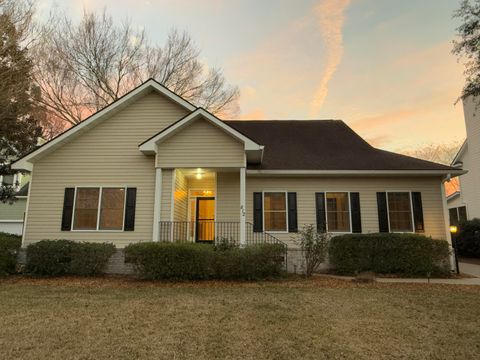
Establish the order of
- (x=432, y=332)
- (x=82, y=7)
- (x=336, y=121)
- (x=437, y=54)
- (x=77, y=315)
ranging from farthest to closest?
(x=82, y=7) < (x=336, y=121) < (x=437, y=54) < (x=77, y=315) < (x=432, y=332)

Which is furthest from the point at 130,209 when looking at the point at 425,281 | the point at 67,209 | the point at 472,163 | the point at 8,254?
the point at 472,163

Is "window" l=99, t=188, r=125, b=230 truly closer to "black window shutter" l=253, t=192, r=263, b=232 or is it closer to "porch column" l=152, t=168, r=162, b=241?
"porch column" l=152, t=168, r=162, b=241

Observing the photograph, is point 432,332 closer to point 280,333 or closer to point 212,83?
point 280,333

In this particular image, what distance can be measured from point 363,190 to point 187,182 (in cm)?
697

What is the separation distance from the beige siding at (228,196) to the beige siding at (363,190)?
47cm

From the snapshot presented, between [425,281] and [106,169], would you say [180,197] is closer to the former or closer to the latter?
[106,169]

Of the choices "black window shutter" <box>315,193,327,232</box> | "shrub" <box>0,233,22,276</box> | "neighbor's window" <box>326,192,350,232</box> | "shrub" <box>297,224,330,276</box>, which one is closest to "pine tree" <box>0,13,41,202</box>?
"shrub" <box>0,233,22,276</box>

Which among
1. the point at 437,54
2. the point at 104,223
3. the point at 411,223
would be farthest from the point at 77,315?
the point at 437,54

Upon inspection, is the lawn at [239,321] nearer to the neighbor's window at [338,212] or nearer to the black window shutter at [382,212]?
the black window shutter at [382,212]

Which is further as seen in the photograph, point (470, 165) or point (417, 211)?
point (470, 165)

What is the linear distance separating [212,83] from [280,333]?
19717 millimetres

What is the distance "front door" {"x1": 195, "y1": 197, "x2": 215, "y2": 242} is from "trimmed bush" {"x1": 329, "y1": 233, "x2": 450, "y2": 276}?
15.6ft

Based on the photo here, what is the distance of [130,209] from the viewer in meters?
11.1

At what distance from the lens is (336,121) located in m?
16.2
